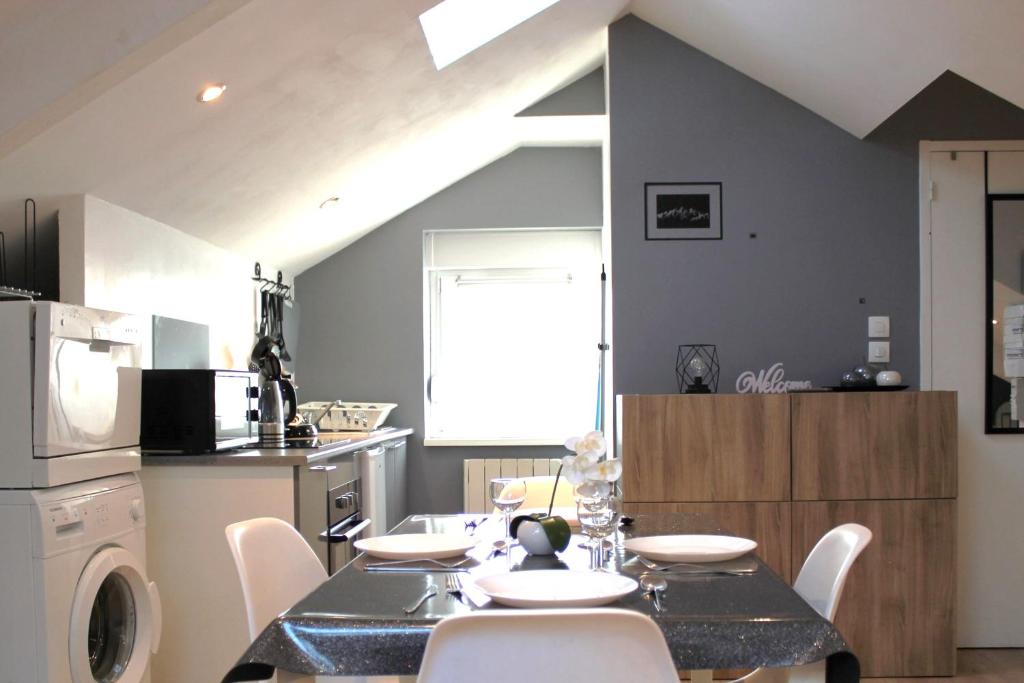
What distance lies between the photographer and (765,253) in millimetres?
4555

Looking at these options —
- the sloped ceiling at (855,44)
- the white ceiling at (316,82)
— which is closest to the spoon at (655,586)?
the white ceiling at (316,82)

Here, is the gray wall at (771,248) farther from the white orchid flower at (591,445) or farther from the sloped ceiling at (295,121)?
the white orchid flower at (591,445)

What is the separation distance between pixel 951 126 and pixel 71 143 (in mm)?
3719

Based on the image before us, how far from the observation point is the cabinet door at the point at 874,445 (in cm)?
404

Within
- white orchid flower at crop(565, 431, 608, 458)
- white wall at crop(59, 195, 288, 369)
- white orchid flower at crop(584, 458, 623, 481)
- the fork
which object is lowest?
the fork

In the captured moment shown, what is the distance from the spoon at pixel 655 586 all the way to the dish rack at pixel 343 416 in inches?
144

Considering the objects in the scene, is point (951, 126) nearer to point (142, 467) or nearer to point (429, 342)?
point (429, 342)

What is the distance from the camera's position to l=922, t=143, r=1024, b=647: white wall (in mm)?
4383

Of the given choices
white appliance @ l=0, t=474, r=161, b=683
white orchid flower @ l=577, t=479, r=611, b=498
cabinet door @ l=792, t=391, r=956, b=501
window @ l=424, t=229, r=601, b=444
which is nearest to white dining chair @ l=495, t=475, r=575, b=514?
cabinet door @ l=792, t=391, r=956, b=501

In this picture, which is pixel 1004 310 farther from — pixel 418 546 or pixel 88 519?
pixel 88 519

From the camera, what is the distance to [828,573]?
2344 millimetres

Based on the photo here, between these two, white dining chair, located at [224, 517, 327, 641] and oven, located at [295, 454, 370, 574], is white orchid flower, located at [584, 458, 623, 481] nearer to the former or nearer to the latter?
white dining chair, located at [224, 517, 327, 641]

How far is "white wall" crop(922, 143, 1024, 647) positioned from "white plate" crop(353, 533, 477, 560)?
116 inches

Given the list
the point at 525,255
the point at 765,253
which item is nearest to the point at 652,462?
the point at 765,253
